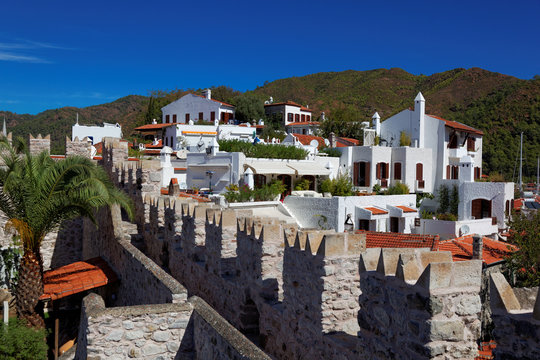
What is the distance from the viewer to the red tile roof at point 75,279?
34.7 ft

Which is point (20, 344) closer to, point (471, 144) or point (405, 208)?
point (405, 208)

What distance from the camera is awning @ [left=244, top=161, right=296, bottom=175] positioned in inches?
1025

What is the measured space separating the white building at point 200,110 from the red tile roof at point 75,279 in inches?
1405

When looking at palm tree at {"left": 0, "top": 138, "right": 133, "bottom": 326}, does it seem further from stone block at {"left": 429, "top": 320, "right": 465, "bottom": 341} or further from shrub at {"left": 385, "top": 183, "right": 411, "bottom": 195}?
shrub at {"left": 385, "top": 183, "right": 411, "bottom": 195}

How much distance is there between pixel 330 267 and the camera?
524 cm

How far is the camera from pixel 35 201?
10.4 meters

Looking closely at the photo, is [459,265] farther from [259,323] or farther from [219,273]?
[219,273]

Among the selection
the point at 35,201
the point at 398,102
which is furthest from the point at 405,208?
the point at 398,102

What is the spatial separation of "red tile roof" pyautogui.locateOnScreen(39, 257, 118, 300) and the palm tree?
401 mm

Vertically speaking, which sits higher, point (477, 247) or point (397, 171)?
point (397, 171)

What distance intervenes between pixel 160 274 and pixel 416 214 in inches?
847

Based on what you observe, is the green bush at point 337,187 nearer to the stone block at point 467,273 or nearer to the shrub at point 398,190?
the shrub at point 398,190

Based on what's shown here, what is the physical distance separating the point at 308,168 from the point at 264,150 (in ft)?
9.54

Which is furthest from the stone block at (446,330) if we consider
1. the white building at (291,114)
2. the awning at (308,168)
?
the white building at (291,114)
